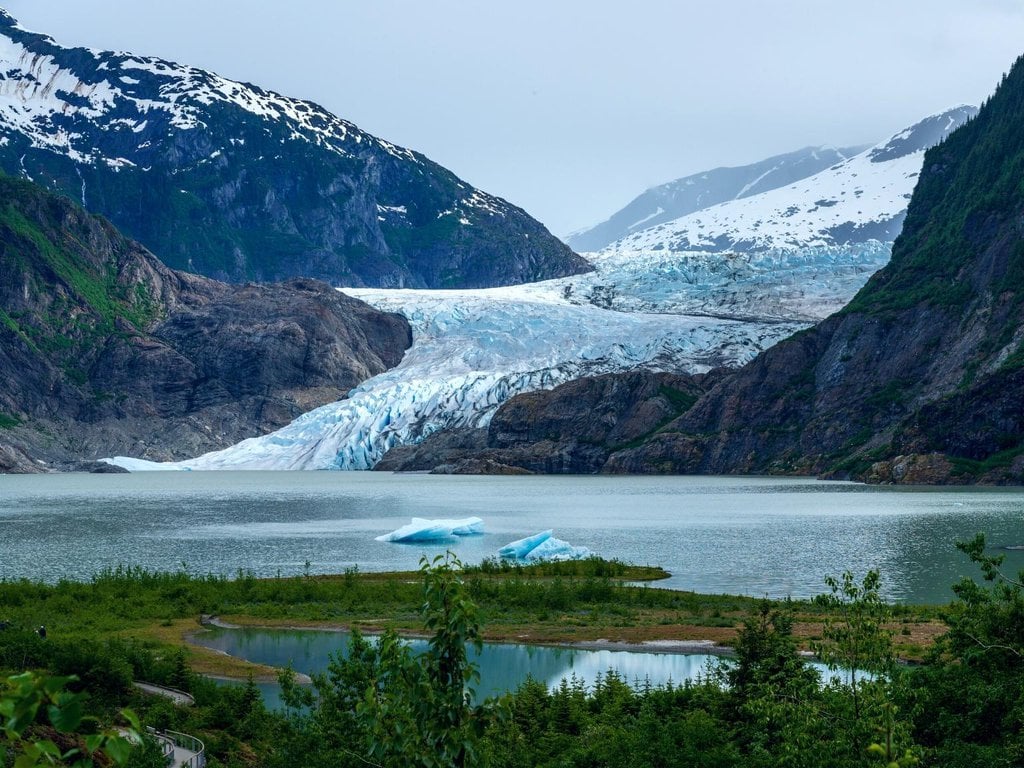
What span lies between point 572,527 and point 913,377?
77.6 metres

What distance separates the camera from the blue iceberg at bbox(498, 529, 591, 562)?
2366 inches

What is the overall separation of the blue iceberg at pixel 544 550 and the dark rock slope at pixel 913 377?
240 ft

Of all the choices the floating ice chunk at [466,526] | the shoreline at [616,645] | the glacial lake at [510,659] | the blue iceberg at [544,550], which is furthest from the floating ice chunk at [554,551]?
the glacial lake at [510,659]

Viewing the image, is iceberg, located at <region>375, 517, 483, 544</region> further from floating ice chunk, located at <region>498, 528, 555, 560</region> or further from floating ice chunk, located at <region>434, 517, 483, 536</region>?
floating ice chunk, located at <region>498, 528, 555, 560</region>

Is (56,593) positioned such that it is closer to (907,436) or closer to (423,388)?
(907,436)

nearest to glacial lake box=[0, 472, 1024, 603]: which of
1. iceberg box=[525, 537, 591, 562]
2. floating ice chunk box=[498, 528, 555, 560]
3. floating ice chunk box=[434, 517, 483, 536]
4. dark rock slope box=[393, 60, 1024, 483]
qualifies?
floating ice chunk box=[434, 517, 483, 536]

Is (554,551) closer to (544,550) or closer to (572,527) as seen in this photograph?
(544,550)

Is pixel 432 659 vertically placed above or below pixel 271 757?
above

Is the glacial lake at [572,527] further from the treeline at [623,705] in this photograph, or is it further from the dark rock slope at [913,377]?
the treeline at [623,705]

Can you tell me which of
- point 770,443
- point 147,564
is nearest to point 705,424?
point 770,443

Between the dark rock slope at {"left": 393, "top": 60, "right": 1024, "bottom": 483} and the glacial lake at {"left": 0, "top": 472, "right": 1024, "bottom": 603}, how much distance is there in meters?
10.5

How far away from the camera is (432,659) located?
10.8 metres

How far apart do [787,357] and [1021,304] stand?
126ft

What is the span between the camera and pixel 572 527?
82.4 meters
